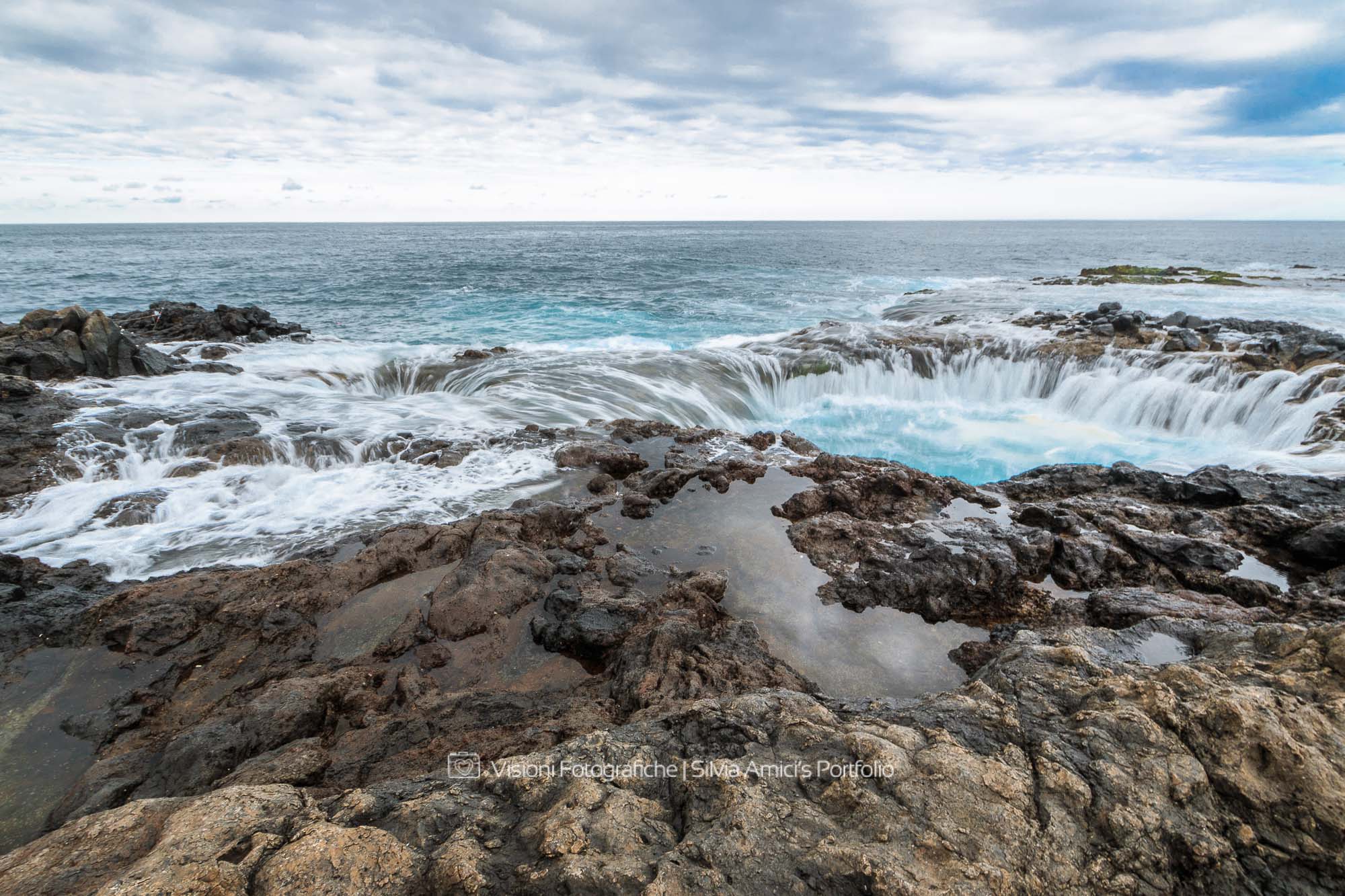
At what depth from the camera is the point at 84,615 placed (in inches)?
206

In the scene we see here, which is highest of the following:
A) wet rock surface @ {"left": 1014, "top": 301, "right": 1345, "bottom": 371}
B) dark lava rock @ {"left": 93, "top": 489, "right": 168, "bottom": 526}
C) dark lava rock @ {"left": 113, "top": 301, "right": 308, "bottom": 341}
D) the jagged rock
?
wet rock surface @ {"left": 1014, "top": 301, "right": 1345, "bottom": 371}

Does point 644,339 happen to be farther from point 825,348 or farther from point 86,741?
point 86,741

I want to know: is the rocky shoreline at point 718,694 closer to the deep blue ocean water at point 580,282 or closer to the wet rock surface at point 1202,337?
the wet rock surface at point 1202,337

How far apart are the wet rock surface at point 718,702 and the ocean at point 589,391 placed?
5.47 feet

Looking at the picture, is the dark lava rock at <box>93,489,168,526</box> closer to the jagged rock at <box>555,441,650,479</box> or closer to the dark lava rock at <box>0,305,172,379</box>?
the jagged rock at <box>555,441,650,479</box>

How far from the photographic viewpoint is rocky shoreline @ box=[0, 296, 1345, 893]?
1979mm

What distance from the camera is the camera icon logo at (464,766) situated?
2.47m

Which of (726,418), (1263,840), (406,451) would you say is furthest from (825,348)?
(1263,840)

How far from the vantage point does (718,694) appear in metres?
3.92

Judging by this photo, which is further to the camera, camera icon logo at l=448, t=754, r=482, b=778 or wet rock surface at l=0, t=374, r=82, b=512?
wet rock surface at l=0, t=374, r=82, b=512

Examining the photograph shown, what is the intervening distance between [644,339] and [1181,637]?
66.4 feet

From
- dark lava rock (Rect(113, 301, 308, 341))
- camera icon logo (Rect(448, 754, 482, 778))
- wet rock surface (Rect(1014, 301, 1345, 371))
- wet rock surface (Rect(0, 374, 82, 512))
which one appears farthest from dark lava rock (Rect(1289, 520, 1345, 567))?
dark lava rock (Rect(113, 301, 308, 341))

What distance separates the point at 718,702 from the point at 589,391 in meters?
11.3

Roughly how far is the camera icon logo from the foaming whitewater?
463 cm
